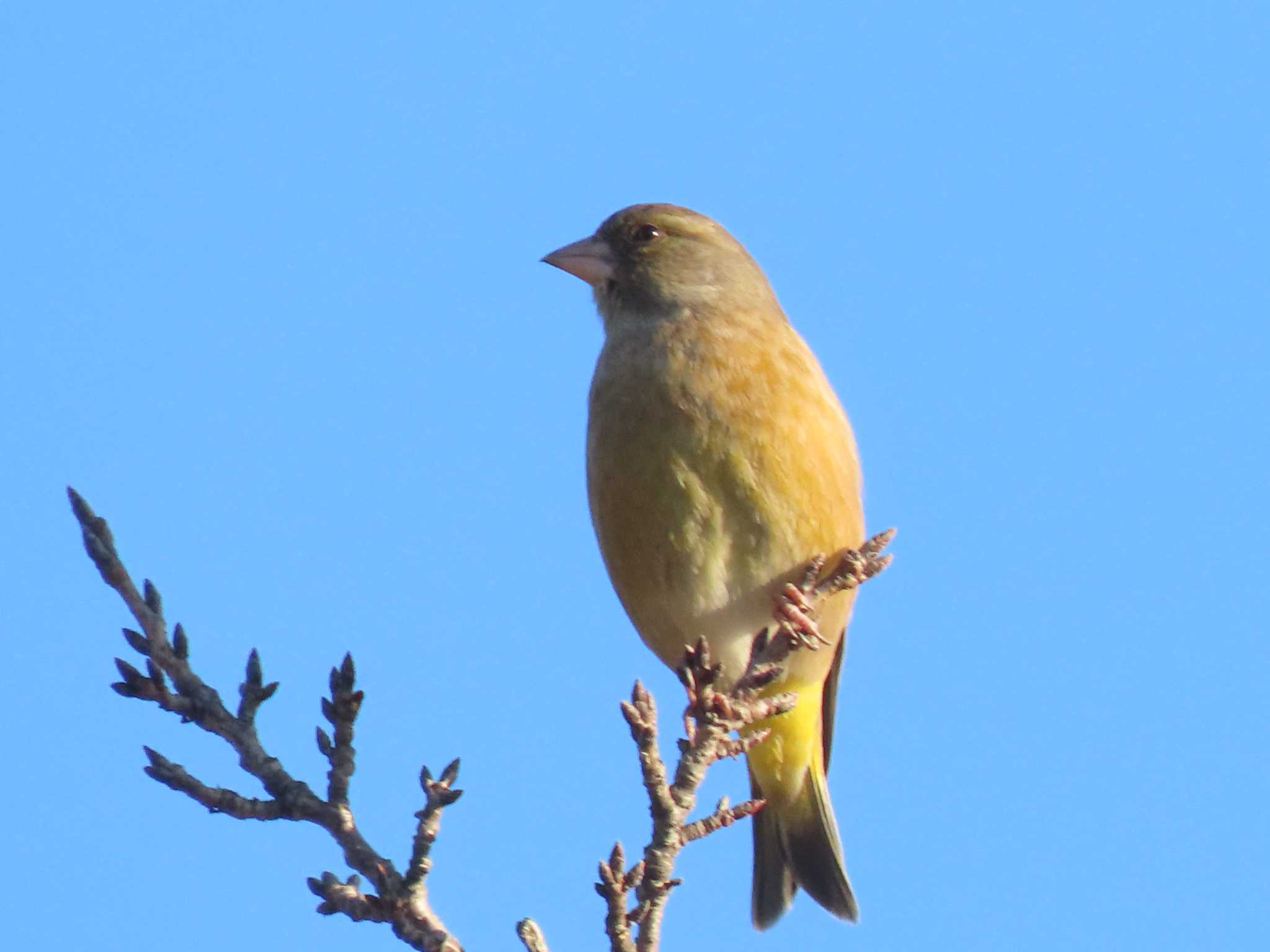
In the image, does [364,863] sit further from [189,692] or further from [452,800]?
[189,692]

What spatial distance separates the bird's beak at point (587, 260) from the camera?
568 centimetres

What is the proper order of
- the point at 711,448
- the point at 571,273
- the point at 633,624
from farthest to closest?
the point at 571,273 → the point at 633,624 → the point at 711,448

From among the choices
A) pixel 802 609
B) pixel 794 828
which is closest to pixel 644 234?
pixel 802 609

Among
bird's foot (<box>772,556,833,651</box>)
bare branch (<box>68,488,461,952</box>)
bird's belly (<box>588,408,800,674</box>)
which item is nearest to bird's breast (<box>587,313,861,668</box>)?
bird's belly (<box>588,408,800,674</box>)

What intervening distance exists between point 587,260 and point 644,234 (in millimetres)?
247

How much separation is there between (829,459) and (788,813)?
1460 millimetres

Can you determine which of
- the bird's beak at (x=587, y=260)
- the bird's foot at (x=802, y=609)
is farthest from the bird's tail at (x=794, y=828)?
the bird's beak at (x=587, y=260)

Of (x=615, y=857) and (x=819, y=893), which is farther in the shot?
(x=819, y=893)

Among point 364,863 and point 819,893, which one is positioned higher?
point 819,893

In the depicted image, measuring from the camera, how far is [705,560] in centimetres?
459

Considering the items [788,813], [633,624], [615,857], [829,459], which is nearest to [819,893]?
[788,813]

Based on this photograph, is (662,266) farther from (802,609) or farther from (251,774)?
(251,774)

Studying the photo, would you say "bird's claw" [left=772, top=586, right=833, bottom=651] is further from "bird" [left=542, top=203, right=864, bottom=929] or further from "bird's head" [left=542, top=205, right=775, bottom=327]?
"bird's head" [left=542, top=205, right=775, bottom=327]

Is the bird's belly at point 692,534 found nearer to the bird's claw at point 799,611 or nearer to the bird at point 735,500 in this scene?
→ the bird at point 735,500
